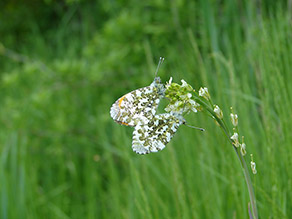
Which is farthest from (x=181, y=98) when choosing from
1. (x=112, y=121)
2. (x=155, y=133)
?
(x=112, y=121)

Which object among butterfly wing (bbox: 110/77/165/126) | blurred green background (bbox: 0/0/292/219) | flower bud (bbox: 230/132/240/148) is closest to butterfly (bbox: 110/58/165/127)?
butterfly wing (bbox: 110/77/165/126)

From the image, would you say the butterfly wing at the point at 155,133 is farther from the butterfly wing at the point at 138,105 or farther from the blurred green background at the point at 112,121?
the blurred green background at the point at 112,121

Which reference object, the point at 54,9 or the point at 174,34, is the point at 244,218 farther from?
the point at 54,9

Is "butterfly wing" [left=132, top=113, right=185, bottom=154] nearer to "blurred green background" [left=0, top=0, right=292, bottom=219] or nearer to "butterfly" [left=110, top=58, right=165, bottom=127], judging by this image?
"butterfly" [left=110, top=58, right=165, bottom=127]

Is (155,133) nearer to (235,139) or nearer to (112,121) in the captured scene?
(235,139)

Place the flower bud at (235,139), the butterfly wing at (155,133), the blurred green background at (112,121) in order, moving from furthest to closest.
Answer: the blurred green background at (112,121) < the butterfly wing at (155,133) < the flower bud at (235,139)

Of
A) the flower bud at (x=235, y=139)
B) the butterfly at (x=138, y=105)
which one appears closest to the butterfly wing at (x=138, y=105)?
the butterfly at (x=138, y=105)
